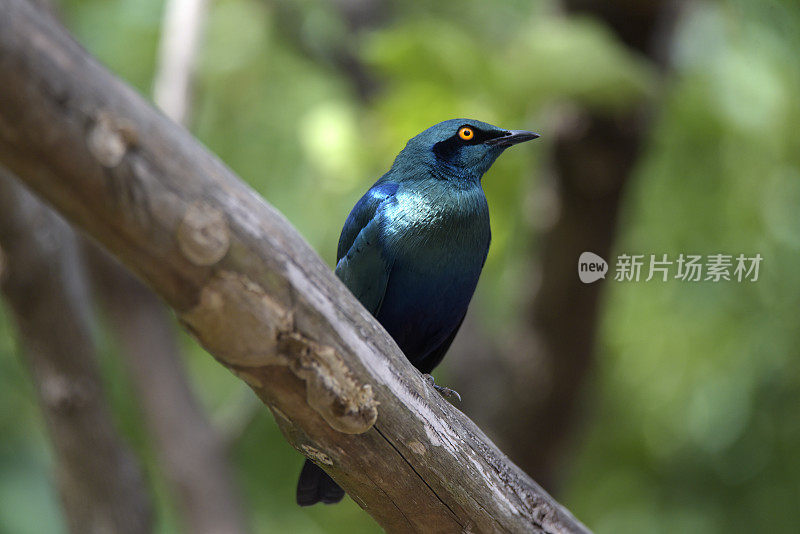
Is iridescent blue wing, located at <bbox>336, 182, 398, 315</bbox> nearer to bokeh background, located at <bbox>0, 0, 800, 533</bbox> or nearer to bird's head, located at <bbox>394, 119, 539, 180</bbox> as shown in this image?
bird's head, located at <bbox>394, 119, 539, 180</bbox>

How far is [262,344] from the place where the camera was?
1967 mm

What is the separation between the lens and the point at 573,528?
2.93 meters

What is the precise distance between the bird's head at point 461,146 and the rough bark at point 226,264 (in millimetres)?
1299

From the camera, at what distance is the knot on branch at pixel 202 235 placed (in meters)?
1.81

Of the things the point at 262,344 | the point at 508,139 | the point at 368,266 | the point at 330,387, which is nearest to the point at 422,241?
the point at 368,266

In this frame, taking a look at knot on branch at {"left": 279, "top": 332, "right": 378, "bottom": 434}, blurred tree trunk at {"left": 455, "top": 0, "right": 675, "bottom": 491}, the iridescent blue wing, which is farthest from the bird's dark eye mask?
blurred tree trunk at {"left": 455, "top": 0, "right": 675, "bottom": 491}

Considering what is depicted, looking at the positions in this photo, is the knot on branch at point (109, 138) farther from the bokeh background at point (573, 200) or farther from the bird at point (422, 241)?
the bokeh background at point (573, 200)

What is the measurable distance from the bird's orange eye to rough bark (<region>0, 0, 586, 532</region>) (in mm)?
1402

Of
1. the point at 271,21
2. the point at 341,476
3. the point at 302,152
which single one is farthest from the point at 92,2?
the point at 341,476

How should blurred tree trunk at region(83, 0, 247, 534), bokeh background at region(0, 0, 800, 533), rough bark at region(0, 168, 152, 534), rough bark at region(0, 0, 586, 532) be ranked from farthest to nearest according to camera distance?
blurred tree trunk at region(83, 0, 247, 534), bokeh background at region(0, 0, 800, 533), rough bark at region(0, 168, 152, 534), rough bark at region(0, 0, 586, 532)

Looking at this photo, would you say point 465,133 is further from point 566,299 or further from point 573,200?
point 566,299

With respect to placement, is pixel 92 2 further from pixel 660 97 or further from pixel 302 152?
pixel 660 97

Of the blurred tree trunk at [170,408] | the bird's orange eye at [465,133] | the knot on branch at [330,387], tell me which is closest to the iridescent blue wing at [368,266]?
the bird's orange eye at [465,133]

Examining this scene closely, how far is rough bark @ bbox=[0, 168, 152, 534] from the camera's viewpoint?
12.6ft
